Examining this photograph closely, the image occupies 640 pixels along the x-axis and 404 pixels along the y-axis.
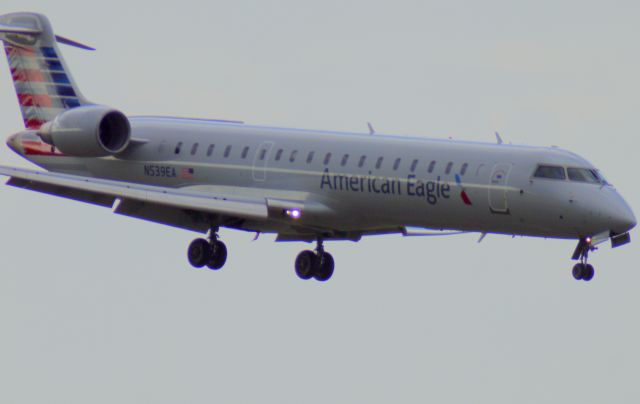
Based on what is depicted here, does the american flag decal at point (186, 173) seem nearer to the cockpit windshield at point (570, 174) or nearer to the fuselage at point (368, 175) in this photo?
the fuselage at point (368, 175)

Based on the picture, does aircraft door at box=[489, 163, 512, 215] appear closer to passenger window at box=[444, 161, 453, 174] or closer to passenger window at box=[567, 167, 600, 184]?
passenger window at box=[444, 161, 453, 174]

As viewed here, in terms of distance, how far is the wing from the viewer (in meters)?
53.6

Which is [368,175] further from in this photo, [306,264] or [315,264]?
[306,264]

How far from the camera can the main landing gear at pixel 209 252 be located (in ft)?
182

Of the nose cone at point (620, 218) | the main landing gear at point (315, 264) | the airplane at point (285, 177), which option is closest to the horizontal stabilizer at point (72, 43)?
the airplane at point (285, 177)

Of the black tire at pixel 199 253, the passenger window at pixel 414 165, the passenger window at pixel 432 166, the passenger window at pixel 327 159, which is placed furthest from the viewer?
the black tire at pixel 199 253

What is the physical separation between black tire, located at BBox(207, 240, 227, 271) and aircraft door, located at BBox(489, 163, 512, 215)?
863 centimetres

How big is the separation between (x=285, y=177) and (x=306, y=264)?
3.18 metres

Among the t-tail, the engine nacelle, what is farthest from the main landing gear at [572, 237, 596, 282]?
the t-tail

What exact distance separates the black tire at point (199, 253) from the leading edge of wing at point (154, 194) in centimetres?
141

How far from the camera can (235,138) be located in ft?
183

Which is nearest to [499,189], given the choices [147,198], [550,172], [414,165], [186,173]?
[550,172]

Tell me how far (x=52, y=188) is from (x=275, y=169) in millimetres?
5901

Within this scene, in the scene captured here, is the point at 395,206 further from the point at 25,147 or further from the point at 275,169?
the point at 25,147
